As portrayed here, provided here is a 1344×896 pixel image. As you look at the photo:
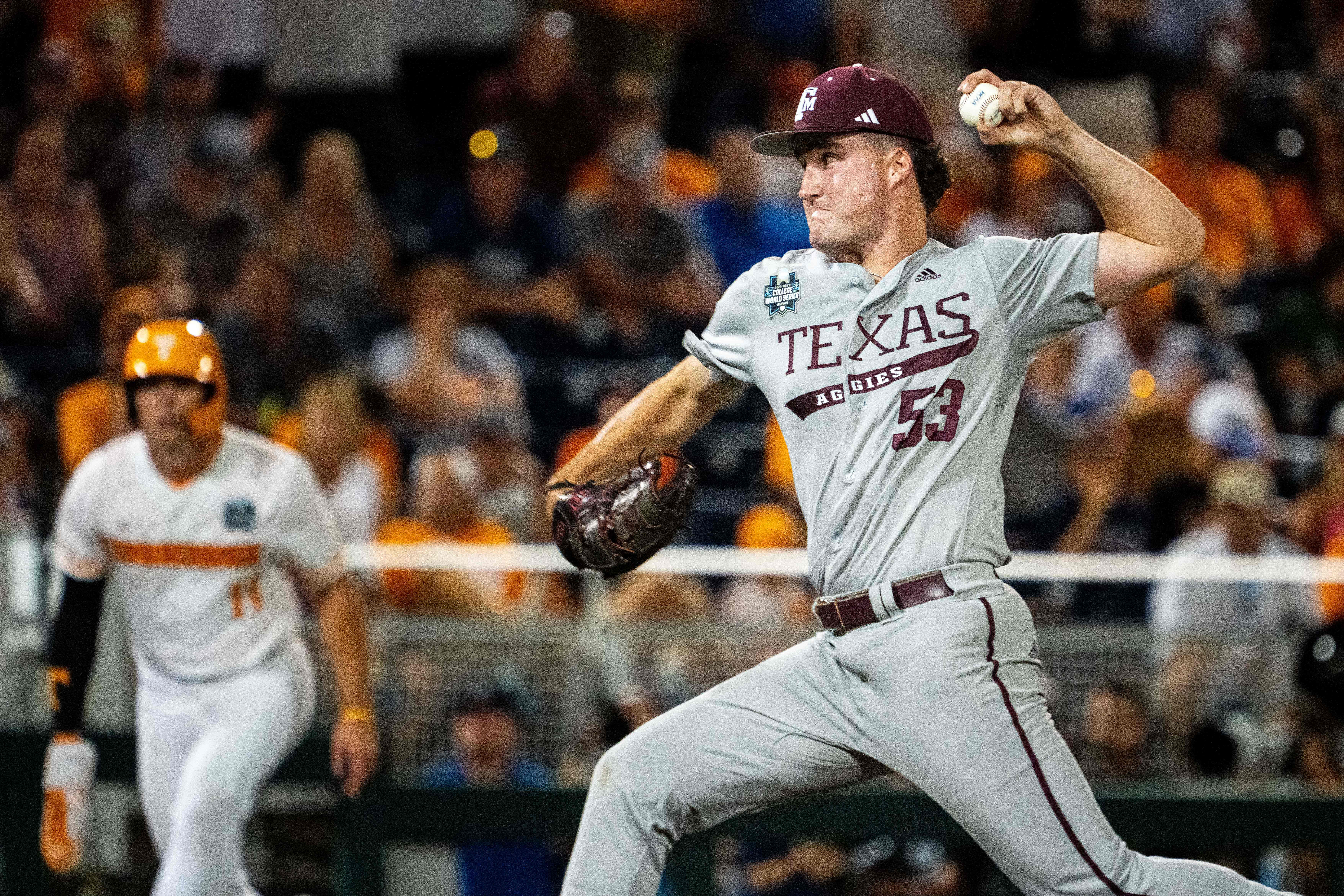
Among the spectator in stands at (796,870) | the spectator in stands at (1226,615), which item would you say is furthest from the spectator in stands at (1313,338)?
the spectator in stands at (796,870)

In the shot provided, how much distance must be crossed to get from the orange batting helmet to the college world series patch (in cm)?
194

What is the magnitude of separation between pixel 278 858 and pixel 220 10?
5.61 metres

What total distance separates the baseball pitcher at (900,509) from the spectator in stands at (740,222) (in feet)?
17.9

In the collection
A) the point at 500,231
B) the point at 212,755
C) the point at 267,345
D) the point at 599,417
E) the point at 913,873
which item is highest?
the point at 500,231

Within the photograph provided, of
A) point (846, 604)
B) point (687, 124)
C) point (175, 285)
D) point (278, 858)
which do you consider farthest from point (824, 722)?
point (687, 124)

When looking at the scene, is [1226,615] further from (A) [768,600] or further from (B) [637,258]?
(B) [637,258]

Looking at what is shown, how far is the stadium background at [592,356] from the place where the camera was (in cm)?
610

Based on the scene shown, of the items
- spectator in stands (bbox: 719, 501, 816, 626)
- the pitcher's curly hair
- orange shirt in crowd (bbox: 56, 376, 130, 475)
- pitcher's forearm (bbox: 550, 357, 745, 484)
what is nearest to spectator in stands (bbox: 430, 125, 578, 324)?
orange shirt in crowd (bbox: 56, 376, 130, 475)

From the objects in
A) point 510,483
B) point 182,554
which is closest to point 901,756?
point 182,554

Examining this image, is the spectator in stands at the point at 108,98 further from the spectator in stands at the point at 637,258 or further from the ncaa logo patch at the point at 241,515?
the ncaa logo patch at the point at 241,515

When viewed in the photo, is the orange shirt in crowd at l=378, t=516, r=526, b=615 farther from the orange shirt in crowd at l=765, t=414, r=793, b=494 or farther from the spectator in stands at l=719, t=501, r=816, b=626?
the orange shirt in crowd at l=765, t=414, r=793, b=494

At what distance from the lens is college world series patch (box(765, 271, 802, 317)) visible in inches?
143

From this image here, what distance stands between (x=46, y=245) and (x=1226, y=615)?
5.87 meters

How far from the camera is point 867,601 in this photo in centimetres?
343
